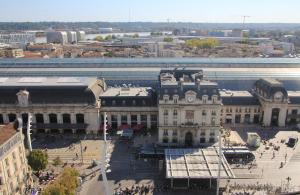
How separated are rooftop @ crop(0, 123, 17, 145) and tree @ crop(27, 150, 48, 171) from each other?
9.33 meters

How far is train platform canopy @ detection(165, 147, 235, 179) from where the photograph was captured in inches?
3036

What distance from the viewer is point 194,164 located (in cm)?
8262

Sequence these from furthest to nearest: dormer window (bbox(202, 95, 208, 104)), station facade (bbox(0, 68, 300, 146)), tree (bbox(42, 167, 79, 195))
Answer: station facade (bbox(0, 68, 300, 146)) → dormer window (bbox(202, 95, 208, 104)) → tree (bbox(42, 167, 79, 195))

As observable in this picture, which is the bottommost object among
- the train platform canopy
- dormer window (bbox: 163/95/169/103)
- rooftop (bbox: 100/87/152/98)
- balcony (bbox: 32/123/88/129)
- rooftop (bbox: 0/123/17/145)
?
the train platform canopy

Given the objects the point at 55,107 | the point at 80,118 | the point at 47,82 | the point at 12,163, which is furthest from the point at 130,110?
the point at 12,163

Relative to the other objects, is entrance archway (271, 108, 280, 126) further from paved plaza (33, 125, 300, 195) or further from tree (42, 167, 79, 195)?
tree (42, 167, 79, 195)

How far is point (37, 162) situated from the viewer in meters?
80.3

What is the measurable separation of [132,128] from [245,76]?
185ft

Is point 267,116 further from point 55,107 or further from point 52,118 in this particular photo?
point 52,118

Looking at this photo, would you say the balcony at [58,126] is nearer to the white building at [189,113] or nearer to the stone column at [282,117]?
the white building at [189,113]

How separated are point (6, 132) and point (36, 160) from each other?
Answer: 41.5 feet

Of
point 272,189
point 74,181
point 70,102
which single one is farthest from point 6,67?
point 272,189

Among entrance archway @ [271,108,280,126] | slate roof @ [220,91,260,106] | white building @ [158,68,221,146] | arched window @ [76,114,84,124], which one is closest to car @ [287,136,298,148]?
entrance archway @ [271,108,280,126]

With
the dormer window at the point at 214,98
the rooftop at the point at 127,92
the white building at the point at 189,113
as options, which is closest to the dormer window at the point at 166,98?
the white building at the point at 189,113
